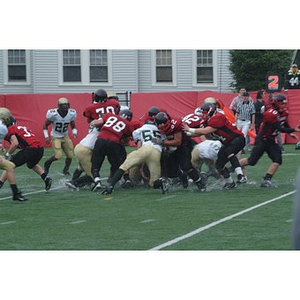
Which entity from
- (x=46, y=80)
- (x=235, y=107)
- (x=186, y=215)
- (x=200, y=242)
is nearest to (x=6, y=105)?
(x=46, y=80)

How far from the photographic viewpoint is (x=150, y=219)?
10531 mm

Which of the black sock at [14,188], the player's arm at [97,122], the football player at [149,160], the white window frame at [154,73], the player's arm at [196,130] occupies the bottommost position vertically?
the black sock at [14,188]

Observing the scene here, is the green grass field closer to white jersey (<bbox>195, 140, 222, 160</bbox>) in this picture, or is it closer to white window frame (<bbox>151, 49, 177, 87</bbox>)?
white jersey (<bbox>195, 140, 222, 160</bbox>)

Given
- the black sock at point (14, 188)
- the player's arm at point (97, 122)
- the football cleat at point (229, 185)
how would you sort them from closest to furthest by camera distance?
the black sock at point (14, 188)
the football cleat at point (229, 185)
the player's arm at point (97, 122)

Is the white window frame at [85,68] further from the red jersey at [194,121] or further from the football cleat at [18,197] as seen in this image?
the football cleat at [18,197]

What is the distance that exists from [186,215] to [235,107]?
10.7 metres

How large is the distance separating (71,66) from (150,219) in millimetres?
24771

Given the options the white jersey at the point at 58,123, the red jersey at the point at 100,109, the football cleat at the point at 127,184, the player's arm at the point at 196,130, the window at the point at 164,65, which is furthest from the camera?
the window at the point at 164,65

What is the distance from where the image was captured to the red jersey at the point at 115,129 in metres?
13.6

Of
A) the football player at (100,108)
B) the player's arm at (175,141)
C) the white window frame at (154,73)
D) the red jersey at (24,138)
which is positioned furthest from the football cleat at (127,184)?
the white window frame at (154,73)

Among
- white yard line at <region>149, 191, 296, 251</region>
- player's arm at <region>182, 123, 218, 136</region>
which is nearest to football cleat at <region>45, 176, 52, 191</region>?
player's arm at <region>182, 123, 218, 136</region>

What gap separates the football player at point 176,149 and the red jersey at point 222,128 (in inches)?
18.5

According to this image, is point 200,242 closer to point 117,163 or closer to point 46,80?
point 117,163

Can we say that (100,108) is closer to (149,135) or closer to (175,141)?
(149,135)
